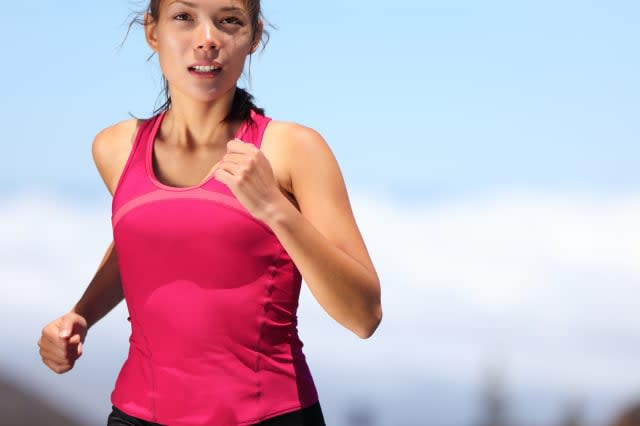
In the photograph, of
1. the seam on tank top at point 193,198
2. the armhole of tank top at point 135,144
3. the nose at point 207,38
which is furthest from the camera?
the armhole of tank top at point 135,144

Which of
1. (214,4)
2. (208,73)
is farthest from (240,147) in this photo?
(214,4)

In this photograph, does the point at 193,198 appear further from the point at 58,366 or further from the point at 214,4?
the point at 58,366

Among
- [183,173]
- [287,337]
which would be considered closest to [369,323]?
[287,337]

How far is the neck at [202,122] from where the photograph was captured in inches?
102

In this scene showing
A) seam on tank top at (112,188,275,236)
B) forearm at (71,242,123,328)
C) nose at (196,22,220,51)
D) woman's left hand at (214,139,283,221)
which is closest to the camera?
→ woman's left hand at (214,139,283,221)

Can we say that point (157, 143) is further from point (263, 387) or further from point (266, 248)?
point (263, 387)

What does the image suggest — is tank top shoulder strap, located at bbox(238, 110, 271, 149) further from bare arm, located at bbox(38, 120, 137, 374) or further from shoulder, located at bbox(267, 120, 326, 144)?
bare arm, located at bbox(38, 120, 137, 374)

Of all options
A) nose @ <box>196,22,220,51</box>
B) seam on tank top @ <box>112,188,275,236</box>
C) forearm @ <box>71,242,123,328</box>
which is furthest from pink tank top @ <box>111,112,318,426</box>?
forearm @ <box>71,242,123,328</box>

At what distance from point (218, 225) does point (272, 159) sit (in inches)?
7.8

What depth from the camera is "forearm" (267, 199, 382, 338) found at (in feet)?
7.30

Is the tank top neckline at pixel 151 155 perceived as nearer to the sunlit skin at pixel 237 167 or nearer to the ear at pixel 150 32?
the sunlit skin at pixel 237 167

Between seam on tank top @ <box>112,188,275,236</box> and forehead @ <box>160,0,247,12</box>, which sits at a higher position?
forehead @ <box>160,0,247,12</box>

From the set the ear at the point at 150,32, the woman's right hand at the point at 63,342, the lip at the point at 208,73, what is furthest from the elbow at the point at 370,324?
the ear at the point at 150,32

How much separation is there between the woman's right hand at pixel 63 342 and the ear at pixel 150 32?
2.25 ft
